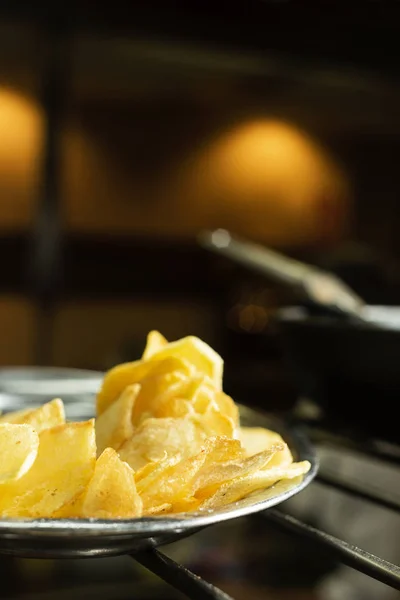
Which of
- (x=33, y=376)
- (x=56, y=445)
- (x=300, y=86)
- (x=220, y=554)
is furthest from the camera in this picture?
(x=300, y=86)

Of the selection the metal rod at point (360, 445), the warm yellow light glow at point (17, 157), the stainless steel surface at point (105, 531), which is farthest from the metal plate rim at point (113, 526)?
the warm yellow light glow at point (17, 157)

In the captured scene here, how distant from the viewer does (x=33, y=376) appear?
2.46 ft

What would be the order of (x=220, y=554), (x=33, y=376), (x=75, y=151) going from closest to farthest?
(x=33, y=376)
(x=220, y=554)
(x=75, y=151)

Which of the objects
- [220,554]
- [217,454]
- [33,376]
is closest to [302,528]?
[217,454]

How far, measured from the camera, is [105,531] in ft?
1.05

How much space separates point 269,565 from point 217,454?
1.58 meters

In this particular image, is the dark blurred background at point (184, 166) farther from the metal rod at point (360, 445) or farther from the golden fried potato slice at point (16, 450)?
the golden fried potato slice at point (16, 450)

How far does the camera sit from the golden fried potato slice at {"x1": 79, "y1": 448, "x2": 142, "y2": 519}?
1.15 ft

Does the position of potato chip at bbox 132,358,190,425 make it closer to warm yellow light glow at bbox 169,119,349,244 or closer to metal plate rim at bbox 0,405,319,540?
metal plate rim at bbox 0,405,319,540

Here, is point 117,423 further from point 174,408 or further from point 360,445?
point 360,445

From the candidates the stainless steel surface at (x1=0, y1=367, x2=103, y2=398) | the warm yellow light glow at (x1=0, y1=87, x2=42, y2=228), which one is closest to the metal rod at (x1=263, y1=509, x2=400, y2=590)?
the stainless steel surface at (x1=0, y1=367, x2=103, y2=398)

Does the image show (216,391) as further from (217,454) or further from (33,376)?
(33,376)

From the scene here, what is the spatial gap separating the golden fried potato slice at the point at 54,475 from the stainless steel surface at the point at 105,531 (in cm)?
2

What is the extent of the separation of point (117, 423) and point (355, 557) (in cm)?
16
